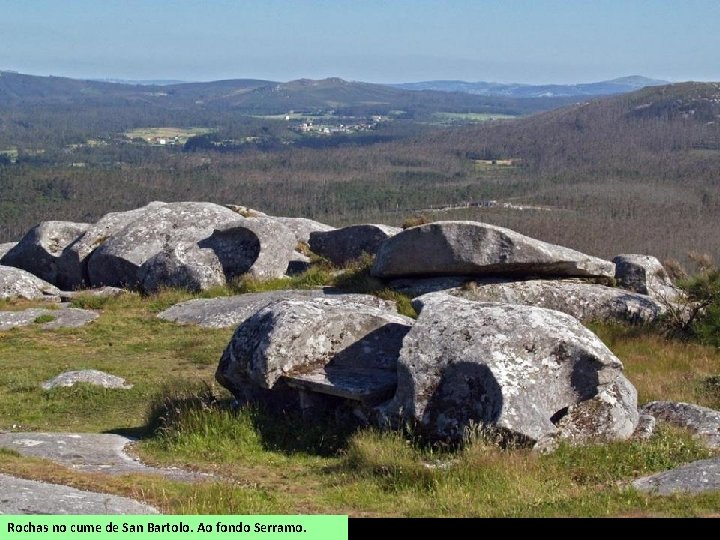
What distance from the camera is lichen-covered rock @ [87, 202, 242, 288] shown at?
91.7ft

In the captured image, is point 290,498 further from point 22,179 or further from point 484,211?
point 22,179

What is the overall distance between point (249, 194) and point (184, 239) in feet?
461

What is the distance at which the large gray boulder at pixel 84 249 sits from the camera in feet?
96.9

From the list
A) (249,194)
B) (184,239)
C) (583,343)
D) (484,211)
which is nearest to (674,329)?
(583,343)

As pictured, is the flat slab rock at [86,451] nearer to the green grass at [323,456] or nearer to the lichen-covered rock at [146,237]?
the green grass at [323,456]

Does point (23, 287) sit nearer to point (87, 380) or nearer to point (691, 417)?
point (87, 380)

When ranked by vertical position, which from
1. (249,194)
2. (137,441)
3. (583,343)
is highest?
(583,343)

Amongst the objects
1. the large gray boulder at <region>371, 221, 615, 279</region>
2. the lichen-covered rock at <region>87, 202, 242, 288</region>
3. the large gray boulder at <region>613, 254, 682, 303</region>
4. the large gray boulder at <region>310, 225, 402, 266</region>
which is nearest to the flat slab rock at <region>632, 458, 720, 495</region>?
the large gray boulder at <region>371, 221, 615, 279</region>

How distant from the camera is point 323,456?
11508mm

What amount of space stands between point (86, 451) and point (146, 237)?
1811 cm

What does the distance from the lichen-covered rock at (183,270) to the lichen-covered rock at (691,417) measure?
15522 mm

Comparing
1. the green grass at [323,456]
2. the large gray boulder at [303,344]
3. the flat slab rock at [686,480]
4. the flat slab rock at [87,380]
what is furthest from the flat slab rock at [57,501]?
the flat slab rock at [87,380]

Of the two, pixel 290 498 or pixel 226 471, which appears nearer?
pixel 290 498

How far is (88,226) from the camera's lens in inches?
1277
